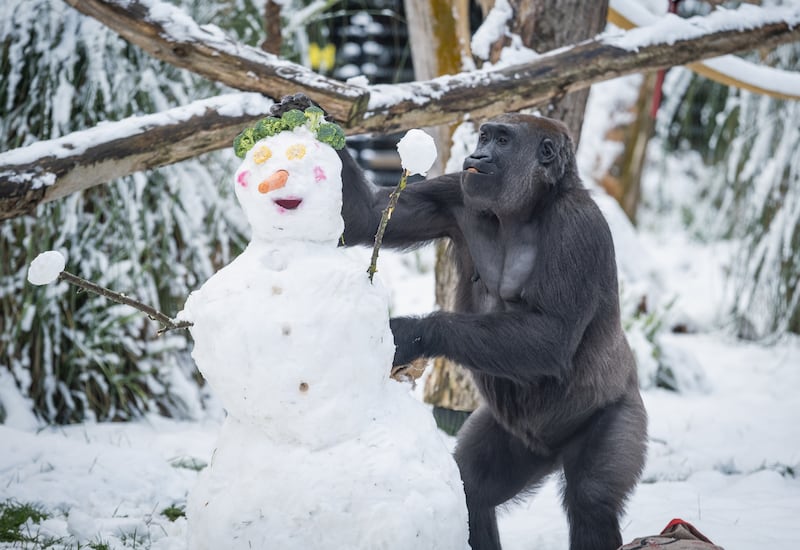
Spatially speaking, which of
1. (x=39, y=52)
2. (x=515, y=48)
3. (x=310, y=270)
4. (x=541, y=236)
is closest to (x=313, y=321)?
(x=310, y=270)

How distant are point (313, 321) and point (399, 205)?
3.01 ft

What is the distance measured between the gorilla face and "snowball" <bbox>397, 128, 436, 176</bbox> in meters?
0.55

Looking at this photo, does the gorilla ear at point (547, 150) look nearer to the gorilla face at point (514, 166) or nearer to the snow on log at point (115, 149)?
the gorilla face at point (514, 166)

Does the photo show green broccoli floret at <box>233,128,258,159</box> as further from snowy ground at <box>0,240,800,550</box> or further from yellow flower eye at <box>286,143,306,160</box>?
snowy ground at <box>0,240,800,550</box>

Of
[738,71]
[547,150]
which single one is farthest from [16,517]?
[738,71]

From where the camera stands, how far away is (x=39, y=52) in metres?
3.97

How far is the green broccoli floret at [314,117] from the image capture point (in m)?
2.00

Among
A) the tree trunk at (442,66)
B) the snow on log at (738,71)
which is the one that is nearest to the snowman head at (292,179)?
the tree trunk at (442,66)

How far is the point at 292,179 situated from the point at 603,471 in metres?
1.17

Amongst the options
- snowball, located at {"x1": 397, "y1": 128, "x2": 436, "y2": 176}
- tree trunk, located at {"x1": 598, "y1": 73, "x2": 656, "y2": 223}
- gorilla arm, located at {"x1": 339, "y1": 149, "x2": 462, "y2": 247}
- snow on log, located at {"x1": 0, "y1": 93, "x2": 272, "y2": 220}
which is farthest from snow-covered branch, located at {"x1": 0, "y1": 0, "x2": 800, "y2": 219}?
tree trunk, located at {"x1": 598, "y1": 73, "x2": 656, "y2": 223}

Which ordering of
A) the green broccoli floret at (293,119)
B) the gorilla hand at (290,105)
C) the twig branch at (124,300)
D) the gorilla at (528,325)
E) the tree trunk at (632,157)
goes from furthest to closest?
the tree trunk at (632,157), the gorilla at (528,325), the gorilla hand at (290,105), the green broccoli floret at (293,119), the twig branch at (124,300)

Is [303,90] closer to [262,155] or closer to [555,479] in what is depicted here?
[262,155]

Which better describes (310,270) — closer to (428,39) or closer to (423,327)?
(423,327)

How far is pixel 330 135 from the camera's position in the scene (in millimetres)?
1988
